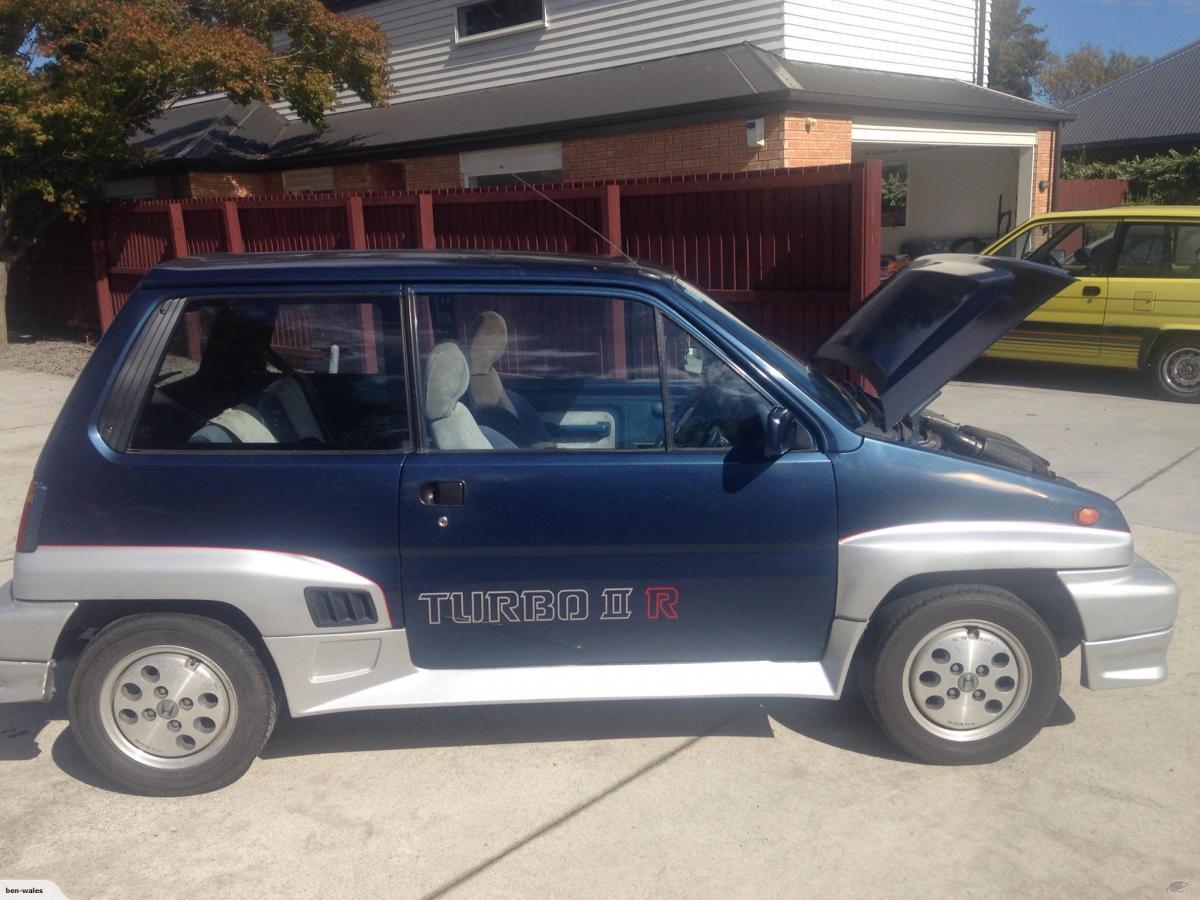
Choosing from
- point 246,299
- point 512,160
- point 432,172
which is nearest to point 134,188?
point 432,172

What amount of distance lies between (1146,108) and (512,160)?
2241cm

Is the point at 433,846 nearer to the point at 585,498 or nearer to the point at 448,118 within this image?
the point at 585,498

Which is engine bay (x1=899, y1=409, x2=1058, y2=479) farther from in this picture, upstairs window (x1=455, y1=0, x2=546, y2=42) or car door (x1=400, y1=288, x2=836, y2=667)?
upstairs window (x1=455, y1=0, x2=546, y2=42)

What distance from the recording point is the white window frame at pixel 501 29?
51.9 feet

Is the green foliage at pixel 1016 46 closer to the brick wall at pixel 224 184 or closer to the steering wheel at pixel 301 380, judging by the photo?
the brick wall at pixel 224 184

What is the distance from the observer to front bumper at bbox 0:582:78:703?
3.67 metres

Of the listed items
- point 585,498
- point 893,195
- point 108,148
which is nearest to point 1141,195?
point 893,195

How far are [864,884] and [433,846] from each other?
132cm

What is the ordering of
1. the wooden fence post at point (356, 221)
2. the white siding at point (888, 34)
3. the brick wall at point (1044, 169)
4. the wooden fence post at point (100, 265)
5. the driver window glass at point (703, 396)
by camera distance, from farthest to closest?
the brick wall at point (1044, 169)
the wooden fence post at point (100, 265)
the white siding at point (888, 34)
the wooden fence post at point (356, 221)
the driver window glass at point (703, 396)

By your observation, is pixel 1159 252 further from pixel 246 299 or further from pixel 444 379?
pixel 246 299

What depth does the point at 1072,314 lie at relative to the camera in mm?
10602

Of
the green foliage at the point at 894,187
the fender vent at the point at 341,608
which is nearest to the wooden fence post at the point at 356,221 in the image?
the fender vent at the point at 341,608

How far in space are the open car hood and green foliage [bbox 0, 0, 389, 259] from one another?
11709mm

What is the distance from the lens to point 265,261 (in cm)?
390
